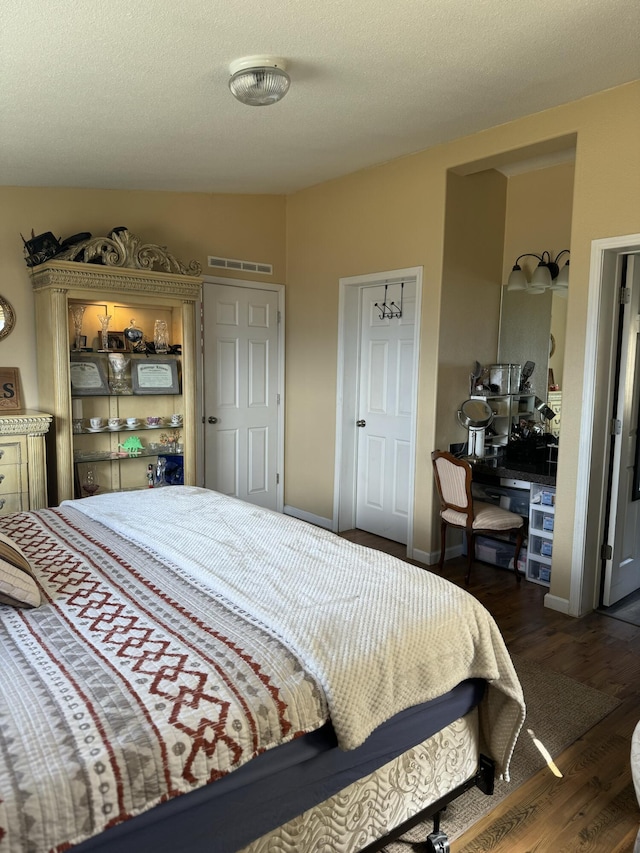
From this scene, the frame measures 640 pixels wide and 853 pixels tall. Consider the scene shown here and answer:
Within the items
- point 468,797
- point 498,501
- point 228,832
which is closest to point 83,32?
point 228,832

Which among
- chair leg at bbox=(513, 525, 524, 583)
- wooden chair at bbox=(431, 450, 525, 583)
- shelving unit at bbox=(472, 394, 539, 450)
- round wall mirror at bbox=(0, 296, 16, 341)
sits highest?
round wall mirror at bbox=(0, 296, 16, 341)

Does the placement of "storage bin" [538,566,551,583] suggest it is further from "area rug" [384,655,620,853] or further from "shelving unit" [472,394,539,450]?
"area rug" [384,655,620,853]

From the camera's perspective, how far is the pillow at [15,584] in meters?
1.54

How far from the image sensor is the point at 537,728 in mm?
2326

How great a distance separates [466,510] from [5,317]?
3.15 metres

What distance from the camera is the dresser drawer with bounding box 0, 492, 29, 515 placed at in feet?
11.1

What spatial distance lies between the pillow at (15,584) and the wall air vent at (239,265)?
11.2 ft

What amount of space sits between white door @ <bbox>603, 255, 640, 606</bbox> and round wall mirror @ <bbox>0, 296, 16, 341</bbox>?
12.0ft

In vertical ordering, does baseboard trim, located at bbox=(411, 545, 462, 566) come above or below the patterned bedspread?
below

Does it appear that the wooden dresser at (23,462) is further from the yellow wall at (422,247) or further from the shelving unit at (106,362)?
the yellow wall at (422,247)

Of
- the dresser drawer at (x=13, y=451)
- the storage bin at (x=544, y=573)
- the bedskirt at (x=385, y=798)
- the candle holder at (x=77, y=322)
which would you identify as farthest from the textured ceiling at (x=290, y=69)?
the storage bin at (x=544, y=573)

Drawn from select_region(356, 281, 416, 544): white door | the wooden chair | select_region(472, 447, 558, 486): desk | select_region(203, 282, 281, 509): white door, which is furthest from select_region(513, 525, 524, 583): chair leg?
select_region(203, 282, 281, 509): white door

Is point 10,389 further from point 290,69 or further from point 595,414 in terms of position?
point 595,414

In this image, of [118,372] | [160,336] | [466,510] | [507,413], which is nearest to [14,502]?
[118,372]
